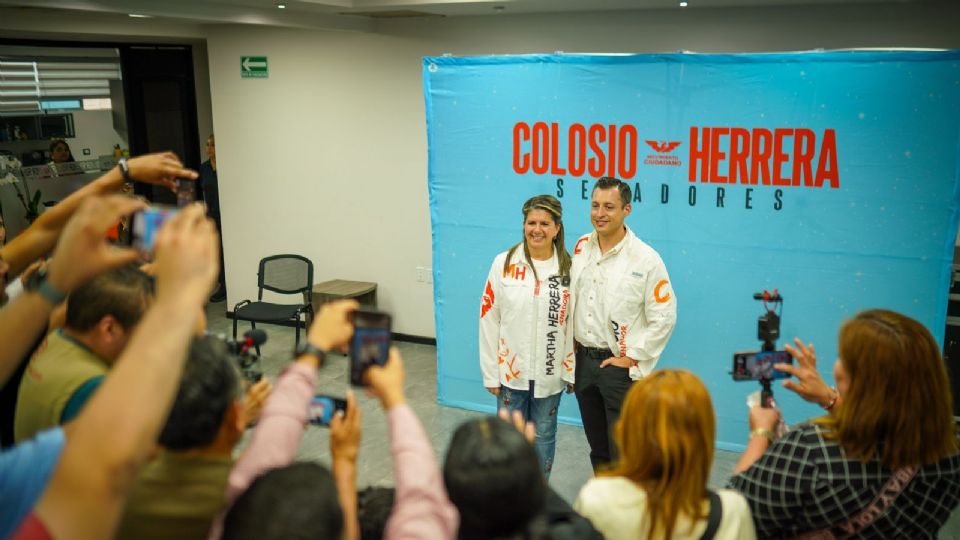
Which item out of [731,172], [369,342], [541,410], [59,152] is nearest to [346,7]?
[731,172]

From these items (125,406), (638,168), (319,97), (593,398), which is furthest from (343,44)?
(125,406)

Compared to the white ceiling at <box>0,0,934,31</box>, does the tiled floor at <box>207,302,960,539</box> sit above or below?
below

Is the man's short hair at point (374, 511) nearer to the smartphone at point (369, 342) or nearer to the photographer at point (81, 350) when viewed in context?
the smartphone at point (369, 342)

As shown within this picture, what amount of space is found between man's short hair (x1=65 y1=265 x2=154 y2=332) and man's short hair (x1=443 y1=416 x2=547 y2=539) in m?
1.06

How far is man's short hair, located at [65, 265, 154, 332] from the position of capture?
6.54ft

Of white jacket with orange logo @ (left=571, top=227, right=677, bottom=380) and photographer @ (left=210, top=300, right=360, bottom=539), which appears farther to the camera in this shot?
white jacket with orange logo @ (left=571, top=227, right=677, bottom=380)

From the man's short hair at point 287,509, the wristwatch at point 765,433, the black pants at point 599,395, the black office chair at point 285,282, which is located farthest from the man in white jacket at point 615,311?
the black office chair at point 285,282

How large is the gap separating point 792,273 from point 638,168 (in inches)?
39.4

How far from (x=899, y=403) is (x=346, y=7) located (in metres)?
4.25

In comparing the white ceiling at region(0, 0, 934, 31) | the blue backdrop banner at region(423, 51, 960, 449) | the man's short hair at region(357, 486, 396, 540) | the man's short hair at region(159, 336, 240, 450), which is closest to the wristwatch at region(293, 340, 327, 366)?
the man's short hair at region(159, 336, 240, 450)

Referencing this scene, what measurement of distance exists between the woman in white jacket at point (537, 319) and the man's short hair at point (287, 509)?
2.34m

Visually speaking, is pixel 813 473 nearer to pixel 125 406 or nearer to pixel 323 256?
pixel 125 406

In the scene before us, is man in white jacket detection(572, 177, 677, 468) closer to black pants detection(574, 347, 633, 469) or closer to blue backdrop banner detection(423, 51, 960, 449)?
black pants detection(574, 347, 633, 469)

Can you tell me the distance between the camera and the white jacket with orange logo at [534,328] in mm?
3580
